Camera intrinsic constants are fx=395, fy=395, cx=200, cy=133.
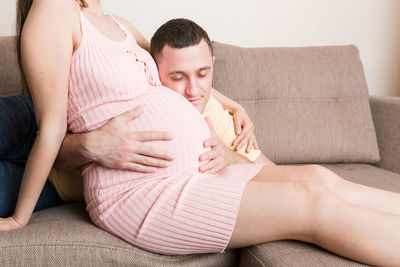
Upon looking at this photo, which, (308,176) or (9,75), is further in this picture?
(9,75)

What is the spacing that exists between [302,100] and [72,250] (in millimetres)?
1347

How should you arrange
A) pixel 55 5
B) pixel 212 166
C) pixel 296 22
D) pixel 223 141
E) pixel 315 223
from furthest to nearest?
pixel 296 22 → pixel 223 141 → pixel 212 166 → pixel 55 5 → pixel 315 223

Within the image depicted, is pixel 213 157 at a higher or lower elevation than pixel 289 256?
higher

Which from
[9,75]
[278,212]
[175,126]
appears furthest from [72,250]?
[9,75]

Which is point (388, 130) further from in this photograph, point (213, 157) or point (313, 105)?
point (213, 157)

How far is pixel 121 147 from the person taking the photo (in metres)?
1.11

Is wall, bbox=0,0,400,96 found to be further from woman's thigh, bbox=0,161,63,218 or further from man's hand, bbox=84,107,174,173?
man's hand, bbox=84,107,174,173

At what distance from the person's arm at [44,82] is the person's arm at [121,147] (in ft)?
0.25

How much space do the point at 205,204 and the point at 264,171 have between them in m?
0.37

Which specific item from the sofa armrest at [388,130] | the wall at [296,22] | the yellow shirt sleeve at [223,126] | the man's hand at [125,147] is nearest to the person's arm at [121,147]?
the man's hand at [125,147]

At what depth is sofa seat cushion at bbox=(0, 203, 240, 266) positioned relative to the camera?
1.04 metres

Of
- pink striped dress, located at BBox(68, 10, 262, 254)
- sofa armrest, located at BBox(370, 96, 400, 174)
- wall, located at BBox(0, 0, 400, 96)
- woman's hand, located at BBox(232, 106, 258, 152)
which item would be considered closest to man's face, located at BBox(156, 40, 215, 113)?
pink striped dress, located at BBox(68, 10, 262, 254)

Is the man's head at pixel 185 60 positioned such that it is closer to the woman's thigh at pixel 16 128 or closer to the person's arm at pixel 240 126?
the person's arm at pixel 240 126

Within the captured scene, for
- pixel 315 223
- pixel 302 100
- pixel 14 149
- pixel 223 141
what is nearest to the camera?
pixel 315 223
